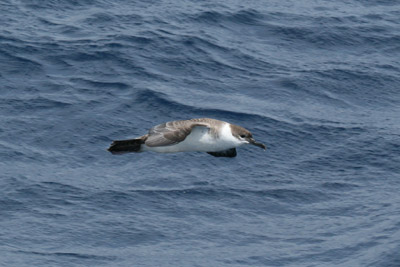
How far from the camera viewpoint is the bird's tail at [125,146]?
597 inches

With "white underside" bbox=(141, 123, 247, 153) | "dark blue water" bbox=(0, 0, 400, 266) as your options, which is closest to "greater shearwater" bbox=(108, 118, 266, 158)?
"white underside" bbox=(141, 123, 247, 153)

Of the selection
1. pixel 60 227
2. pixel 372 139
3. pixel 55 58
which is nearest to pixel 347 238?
pixel 372 139

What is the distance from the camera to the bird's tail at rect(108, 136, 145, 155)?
15.2 metres

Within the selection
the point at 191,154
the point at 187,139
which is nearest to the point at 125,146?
the point at 187,139

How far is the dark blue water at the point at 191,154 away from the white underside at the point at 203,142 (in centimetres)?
481

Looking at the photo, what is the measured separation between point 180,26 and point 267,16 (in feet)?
11.1

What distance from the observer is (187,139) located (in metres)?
15.6

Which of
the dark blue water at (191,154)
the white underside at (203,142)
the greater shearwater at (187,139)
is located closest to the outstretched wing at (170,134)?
the greater shearwater at (187,139)

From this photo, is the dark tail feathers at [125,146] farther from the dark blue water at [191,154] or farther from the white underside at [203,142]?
the dark blue water at [191,154]

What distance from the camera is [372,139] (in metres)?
24.2

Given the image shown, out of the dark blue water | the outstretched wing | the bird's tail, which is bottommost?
the dark blue water

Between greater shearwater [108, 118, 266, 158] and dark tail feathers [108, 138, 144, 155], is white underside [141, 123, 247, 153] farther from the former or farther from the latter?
dark tail feathers [108, 138, 144, 155]

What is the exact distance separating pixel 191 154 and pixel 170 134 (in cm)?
762

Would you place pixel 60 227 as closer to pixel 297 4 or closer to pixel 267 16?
pixel 267 16
